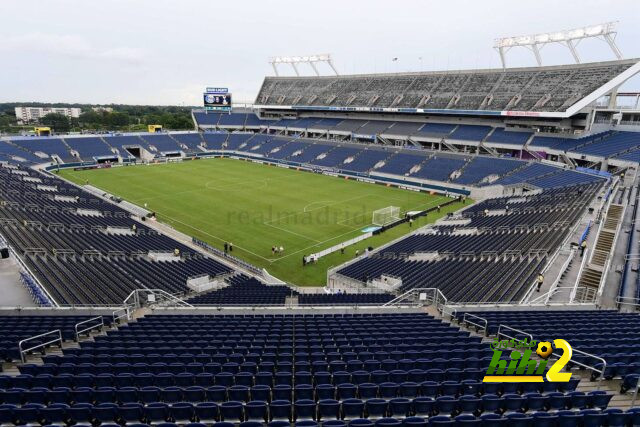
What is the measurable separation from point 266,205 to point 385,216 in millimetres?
15144

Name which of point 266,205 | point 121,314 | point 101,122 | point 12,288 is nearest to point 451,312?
point 121,314

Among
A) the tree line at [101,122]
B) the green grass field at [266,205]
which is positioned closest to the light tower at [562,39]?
the green grass field at [266,205]

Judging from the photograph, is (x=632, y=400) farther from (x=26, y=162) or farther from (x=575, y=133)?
(x=26, y=162)

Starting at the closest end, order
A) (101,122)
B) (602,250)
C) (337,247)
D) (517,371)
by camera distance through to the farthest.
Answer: (517,371), (602,250), (337,247), (101,122)

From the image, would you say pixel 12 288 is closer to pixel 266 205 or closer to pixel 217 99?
pixel 266 205

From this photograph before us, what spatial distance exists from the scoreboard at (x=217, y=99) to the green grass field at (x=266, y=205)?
98.2 ft

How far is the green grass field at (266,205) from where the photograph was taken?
34312 millimetres

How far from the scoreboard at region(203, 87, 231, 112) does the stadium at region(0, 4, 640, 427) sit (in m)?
27.8

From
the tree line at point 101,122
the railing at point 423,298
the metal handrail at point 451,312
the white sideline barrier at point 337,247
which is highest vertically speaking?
the tree line at point 101,122

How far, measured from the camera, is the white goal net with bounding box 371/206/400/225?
41.3 meters

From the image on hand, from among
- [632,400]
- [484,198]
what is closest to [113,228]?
[632,400]

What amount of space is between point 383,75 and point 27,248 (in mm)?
79532

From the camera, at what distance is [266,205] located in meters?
47.9

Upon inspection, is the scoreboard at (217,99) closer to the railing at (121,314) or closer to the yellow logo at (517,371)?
the railing at (121,314)
